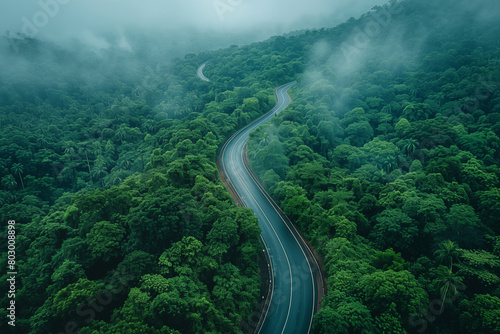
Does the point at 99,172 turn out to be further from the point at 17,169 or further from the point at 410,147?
the point at 410,147

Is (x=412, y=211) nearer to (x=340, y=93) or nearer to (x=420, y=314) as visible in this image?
(x=420, y=314)

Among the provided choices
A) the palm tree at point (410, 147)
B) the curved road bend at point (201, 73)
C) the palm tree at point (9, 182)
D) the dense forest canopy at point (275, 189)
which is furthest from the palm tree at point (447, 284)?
the curved road bend at point (201, 73)

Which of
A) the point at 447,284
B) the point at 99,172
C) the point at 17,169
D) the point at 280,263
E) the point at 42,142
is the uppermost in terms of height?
the point at 42,142

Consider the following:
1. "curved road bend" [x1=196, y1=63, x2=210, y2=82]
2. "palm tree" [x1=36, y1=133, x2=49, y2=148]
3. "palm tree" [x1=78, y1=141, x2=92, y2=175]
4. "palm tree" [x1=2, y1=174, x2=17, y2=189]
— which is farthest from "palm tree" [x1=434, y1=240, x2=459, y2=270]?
"curved road bend" [x1=196, y1=63, x2=210, y2=82]

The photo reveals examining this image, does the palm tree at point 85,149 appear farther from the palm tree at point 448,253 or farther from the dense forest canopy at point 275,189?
the palm tree at point 448,253

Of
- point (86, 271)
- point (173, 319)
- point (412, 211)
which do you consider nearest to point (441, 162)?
point (412, 211)

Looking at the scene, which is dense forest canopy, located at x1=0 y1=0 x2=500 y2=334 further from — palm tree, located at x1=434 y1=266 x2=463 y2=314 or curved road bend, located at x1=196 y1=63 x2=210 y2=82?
curved road bend, located at x1=196 y1=63 x2=210 y2=82

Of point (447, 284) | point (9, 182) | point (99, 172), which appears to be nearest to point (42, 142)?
point (9, 182)
